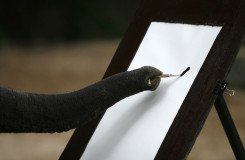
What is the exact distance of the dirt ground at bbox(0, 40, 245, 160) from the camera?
259 cm

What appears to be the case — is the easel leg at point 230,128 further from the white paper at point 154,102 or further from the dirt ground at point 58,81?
the dirt ground at point 58,81

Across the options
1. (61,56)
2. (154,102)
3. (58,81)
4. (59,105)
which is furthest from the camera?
(61,56)

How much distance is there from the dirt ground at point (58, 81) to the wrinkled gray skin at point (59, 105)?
5.24 feet

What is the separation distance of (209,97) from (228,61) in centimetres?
7

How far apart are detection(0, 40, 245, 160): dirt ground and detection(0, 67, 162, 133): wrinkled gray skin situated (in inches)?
62.8

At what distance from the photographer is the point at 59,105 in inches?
32.4

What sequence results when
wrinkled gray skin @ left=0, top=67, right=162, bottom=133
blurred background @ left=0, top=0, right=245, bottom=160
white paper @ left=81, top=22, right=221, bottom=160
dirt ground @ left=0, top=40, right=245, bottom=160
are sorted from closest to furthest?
1. wrinkled gray skin @ left=0, top=67, right=162, bottom=133
2. white paper @ left=81, top=22, right=221, bottom=160
3. dirt ground @ left=0, top=40, right=245, bottom=160
4. blurred background @ left=0, top=0, right=245, bottom=160

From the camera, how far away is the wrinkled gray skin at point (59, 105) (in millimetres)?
788

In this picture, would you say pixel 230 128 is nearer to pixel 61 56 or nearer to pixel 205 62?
pixel 205 62

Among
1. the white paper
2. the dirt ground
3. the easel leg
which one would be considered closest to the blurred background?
the dirt ground

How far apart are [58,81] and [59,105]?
3786 millimetres

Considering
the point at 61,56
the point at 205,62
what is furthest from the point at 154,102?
the point at 61,56

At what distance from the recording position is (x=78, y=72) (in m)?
5.16

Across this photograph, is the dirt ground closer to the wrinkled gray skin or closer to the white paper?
the white paper
